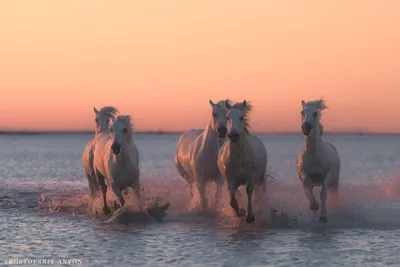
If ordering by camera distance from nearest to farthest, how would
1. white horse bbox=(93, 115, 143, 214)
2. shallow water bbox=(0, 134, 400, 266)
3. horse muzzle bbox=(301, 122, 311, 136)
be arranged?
1. shallow water bbox=(0, 134, 400, 266)
2. horse muzzle bbox=(301, 122, 311, 136)
3. white horse bbox=(93, 115, 143, 214)

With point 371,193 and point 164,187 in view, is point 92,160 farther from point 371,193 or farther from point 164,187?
point 371,193

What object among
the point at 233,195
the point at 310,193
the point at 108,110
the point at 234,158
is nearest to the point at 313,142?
the point at 310,193

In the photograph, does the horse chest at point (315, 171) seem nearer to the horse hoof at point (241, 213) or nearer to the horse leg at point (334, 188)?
the horse leg at point (334, 188)

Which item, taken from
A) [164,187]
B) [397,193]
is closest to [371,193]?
[397,193]

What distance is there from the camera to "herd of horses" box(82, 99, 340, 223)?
547 inches

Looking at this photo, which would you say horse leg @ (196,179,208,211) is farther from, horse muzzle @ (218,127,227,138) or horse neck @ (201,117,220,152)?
horse muzzle @ (218,127,227,138)

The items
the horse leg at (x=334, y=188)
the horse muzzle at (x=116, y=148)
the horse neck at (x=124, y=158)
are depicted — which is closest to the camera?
the horse muzzle at (x=116, y=148)

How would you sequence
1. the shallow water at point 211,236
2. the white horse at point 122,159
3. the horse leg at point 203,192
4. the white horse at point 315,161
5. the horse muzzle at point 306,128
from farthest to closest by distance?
the horse leg at point 203,192, the white horse at point 122,159, the white horse at point 315,161, the horse muzzle at point 306,128, the shallow water at point 211,236

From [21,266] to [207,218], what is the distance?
220 inches

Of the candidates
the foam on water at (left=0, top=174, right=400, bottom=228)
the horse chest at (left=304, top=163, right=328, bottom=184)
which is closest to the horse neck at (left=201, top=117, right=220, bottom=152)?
the foam on water at (left=0, top=174, right=400, bottom=228)

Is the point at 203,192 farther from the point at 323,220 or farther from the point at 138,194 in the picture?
the point at 323,220

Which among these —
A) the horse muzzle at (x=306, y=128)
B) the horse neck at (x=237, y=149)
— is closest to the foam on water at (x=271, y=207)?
the horse neck at (x=237, y=149)

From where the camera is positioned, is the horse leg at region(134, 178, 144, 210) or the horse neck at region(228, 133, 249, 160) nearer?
the horse neck at region(228, 133, 249, 160)

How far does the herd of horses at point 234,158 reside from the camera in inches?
547
